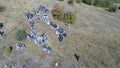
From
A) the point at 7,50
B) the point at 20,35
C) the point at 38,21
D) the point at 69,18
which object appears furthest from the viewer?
the point at 69,18

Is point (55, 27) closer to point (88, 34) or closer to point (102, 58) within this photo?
point (88, 34)

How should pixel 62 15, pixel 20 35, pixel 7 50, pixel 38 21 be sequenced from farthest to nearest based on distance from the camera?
pixel 62 15, pixel 38 21, pixel 20 35, pixel 7 50

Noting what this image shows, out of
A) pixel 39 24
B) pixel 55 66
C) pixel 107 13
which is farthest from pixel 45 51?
pixel 107 13

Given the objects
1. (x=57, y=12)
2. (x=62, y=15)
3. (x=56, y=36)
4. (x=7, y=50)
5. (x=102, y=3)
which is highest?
(x=57, y=12)

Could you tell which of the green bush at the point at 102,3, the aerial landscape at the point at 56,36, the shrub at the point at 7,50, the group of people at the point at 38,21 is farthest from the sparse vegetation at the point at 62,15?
the green bush at the point at 102,3

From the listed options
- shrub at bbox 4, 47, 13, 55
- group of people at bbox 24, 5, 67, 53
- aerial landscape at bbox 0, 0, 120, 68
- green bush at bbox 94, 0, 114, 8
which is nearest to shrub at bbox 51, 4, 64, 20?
aerial landscape at bbox 0, 0, 120, 68

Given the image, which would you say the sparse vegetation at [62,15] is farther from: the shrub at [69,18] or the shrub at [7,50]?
the shrub at [7,50]

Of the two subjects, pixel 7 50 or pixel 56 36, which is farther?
pixel 56 36

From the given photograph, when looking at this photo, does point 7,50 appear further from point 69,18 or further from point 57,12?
point 69,18

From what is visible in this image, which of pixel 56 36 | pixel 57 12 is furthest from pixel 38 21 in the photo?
pixel 56 36
